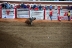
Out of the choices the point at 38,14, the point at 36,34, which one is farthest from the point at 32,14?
the point at 36,34

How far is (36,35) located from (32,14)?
227 mm

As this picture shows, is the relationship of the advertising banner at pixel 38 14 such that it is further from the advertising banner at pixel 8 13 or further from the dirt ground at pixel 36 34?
the advertising banner at pixel 8 13

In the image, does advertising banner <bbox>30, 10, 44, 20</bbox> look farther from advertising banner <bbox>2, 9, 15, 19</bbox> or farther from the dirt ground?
advertising banner <bbox>2, 9, 15, 19</bbox>

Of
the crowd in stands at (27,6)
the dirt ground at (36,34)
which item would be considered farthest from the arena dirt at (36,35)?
the crowd in stands at (27,6)

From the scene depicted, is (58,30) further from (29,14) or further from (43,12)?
(29,14)

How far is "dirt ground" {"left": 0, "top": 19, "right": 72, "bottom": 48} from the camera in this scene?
147 cm

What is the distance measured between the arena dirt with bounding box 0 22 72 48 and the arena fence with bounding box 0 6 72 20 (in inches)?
3.0

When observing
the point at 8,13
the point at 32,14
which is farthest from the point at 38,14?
the point at 8,13

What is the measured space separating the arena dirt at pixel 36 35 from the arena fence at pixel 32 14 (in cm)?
8

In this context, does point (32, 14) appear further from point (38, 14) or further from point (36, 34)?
point (36, 34)

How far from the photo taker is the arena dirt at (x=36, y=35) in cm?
147

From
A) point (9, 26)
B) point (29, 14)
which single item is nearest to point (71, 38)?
point (29, 14)

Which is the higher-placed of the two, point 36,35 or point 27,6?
point 27,6

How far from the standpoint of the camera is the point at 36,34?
1.48 metres
